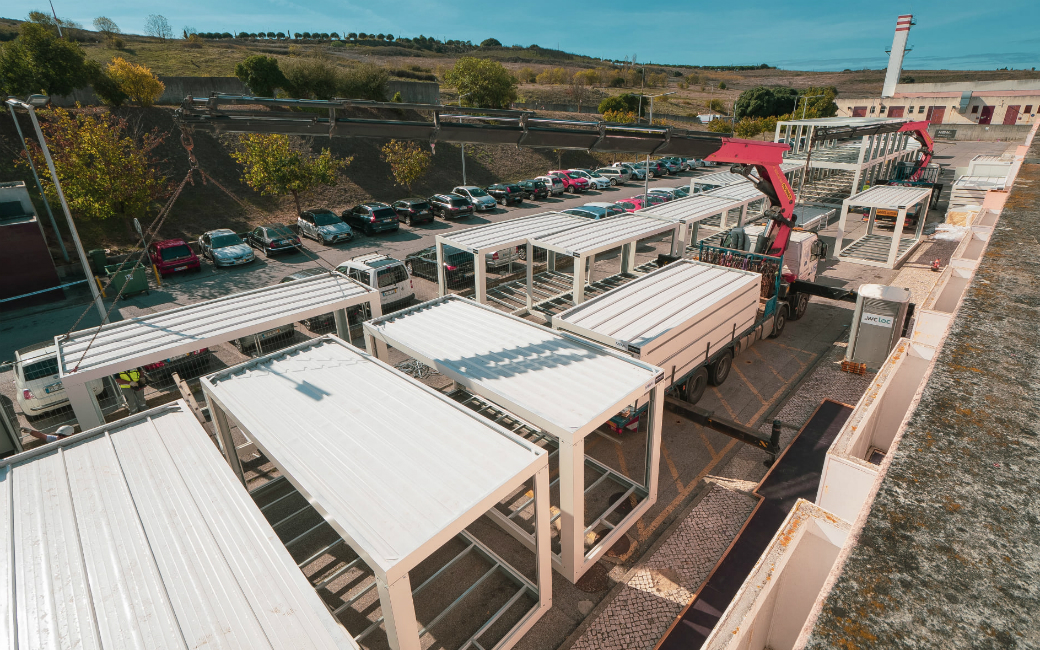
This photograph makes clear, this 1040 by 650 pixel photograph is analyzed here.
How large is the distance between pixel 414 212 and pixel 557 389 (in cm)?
2365

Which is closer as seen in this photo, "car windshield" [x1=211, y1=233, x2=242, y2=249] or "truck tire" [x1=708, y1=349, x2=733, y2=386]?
"truck tire" [x1=708, y1=349, x2=733, y2=386]

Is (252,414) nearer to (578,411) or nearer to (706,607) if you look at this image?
(578,411)

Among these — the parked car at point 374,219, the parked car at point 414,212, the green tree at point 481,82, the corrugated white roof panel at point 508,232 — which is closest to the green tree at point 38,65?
the parked car at point 374,219

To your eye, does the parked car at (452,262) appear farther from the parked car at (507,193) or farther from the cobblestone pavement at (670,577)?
the parked car at (507,193)

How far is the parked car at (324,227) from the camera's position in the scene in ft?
85.0

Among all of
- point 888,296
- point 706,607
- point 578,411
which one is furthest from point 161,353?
point 888,296

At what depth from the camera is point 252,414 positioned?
7242mm

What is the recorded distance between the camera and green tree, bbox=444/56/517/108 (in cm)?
5559

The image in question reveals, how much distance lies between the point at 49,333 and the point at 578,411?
63.6 ft

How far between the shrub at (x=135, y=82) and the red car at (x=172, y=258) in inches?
787

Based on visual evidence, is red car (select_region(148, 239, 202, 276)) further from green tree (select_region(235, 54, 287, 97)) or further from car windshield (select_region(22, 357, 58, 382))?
green tree (select_region(235, 54, 287, 97))

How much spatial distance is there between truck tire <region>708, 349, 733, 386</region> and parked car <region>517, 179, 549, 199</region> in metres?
26.0

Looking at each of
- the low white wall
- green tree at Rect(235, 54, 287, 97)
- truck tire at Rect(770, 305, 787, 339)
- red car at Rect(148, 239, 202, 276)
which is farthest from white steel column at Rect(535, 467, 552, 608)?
green tree at Rect(235, 54, 287, 97)

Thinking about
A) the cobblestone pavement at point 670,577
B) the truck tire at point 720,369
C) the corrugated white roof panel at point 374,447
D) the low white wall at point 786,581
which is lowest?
the cobblestone pavement at point 670,577
